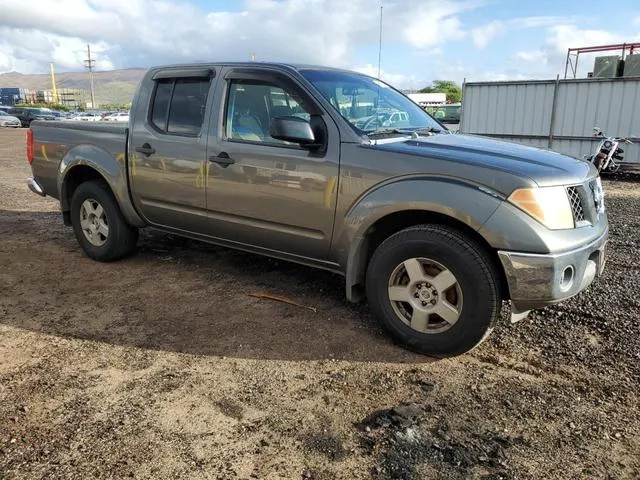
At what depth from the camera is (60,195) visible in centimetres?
558

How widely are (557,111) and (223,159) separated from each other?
1142 cm

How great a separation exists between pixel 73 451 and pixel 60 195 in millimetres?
3741

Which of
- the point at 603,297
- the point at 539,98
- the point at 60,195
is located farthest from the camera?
the point at 539,98

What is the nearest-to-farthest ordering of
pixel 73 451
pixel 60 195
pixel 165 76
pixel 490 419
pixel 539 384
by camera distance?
pixel 73 451
pixel 490 419
pixel 539 384
pixel 165 76
pixel 60 195

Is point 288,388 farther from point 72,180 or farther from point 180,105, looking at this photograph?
point 72,180

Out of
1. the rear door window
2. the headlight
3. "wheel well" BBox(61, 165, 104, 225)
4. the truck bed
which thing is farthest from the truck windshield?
"wheel well" BBox(61, 165, 104, 225)

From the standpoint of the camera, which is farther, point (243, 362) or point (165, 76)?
point (165, 76)

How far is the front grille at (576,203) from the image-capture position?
321cm

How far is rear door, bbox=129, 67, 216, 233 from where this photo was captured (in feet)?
14.5

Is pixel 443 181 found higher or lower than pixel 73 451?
higher

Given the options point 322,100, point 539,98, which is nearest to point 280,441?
point 322,100

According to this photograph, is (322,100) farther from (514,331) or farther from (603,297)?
(603,297)

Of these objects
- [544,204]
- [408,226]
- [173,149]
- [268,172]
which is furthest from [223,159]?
[544,204]

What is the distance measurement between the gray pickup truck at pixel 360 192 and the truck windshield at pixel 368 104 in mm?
18
